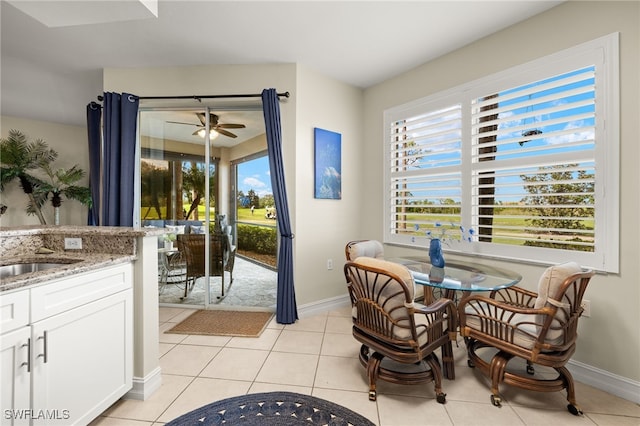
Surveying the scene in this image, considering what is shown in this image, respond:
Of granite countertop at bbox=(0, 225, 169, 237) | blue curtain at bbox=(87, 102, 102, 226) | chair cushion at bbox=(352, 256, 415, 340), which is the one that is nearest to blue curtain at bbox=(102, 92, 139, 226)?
blue curtain at bbox=(87, 102, 102, 226)

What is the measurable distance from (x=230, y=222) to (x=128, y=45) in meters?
2.11

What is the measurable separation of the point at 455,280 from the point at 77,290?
7.77ft

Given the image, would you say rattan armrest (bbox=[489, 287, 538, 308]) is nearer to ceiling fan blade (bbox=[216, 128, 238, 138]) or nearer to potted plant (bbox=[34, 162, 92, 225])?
ceiling fan blade (bbox=[216, 128, 238, 138])

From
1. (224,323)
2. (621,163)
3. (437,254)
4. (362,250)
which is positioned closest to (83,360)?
(224,323)

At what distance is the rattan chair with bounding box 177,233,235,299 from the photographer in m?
3.42

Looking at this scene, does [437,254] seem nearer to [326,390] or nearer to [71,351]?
[326,390]

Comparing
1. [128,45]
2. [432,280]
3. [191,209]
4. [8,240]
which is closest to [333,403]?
[432,280]

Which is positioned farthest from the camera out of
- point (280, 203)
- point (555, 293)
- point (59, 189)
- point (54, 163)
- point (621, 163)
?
point (54, 163)

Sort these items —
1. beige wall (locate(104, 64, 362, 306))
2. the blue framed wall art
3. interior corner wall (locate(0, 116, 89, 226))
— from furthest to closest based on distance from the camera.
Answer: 1. interior corner wall (locate(0, 116, 89, 226))
2. the blue framed wall art
3. beige wall (locate(104, 64, 362, 306))

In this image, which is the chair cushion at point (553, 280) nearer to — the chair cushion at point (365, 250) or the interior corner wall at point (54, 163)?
the chair cushion at point (365, 250)

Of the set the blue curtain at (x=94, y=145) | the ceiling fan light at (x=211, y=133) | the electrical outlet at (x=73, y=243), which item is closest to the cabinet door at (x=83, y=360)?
the electrical outlet at (x=73, y=243)

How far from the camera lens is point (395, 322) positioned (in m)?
1.69

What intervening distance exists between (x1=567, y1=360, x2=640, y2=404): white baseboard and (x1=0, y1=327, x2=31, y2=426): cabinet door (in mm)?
3364

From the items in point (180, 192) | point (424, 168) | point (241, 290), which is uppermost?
point (424, 168)
